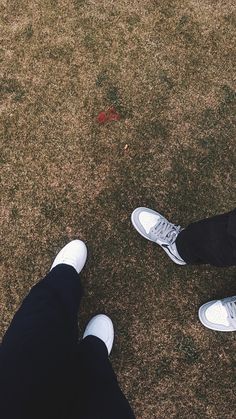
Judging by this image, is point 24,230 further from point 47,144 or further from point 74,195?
point 47,144

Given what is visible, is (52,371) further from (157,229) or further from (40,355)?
(157,229)

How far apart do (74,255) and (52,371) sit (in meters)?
1.05

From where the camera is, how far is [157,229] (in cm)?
297

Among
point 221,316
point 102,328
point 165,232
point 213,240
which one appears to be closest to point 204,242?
point 213,240

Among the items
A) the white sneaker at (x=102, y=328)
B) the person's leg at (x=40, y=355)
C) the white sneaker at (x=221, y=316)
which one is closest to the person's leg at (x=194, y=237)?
the white sneaker at (x=221, y=316)

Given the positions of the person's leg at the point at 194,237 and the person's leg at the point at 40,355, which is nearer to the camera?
the person's leg at the point at 40,355

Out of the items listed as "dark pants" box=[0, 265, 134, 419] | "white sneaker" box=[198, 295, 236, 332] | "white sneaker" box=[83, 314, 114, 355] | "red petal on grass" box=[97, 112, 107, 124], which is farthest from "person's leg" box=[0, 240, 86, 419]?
"red petal on grass" box=[97, 112, 107, 124]

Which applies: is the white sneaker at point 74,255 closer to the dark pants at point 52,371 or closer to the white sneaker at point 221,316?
the dark pants at point 52,371

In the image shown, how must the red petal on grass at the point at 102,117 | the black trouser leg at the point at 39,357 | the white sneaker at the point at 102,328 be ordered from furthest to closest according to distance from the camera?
the red petal on grass at the point at 102,117 < the white sneaker at the point at 102,328 < the black trouser leg at the point at 39,357

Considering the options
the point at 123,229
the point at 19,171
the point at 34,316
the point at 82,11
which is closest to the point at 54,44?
the point at 82,11

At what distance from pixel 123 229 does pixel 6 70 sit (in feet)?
4.78

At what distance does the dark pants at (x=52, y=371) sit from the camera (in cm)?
180

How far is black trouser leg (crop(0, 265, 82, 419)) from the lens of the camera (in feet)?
5.86

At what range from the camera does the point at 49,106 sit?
3244 mm
